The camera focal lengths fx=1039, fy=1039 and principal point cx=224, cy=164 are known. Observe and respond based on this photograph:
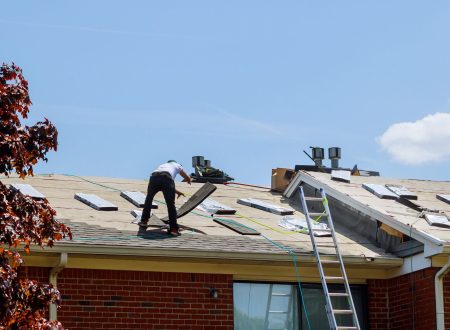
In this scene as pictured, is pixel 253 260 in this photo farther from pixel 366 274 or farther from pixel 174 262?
pixel 366 274

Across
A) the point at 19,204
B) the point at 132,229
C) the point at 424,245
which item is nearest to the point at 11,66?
the point at 19,204

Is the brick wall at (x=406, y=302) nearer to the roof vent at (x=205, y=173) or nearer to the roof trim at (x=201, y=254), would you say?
the roof trim at (x=201, y=254)

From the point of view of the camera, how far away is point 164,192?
14453 mm

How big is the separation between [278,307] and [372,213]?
2.20 metres

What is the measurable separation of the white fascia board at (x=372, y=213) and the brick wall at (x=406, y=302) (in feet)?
1.66

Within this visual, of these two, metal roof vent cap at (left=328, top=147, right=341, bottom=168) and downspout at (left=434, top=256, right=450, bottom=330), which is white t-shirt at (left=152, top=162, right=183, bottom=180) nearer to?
downspout at (left=434, top=256, right=450, bottom=330)

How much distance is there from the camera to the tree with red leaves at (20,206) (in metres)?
8.32

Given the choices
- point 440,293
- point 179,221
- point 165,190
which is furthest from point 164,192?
point 440,293

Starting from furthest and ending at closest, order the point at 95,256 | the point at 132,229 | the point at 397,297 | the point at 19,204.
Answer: the point at 397,297, the point at 132,229, the point at 95,256, the point at 19,204

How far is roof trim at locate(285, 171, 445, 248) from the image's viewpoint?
1432 cm

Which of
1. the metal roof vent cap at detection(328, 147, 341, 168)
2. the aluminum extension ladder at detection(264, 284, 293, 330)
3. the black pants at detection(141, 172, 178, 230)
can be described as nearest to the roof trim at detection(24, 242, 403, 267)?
the aluminum extension ladder at detection(264, 284, 293, 330)

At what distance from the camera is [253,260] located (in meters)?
14.0

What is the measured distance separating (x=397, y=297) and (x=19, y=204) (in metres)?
8.06

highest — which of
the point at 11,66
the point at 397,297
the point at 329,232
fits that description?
the point at 11,66
